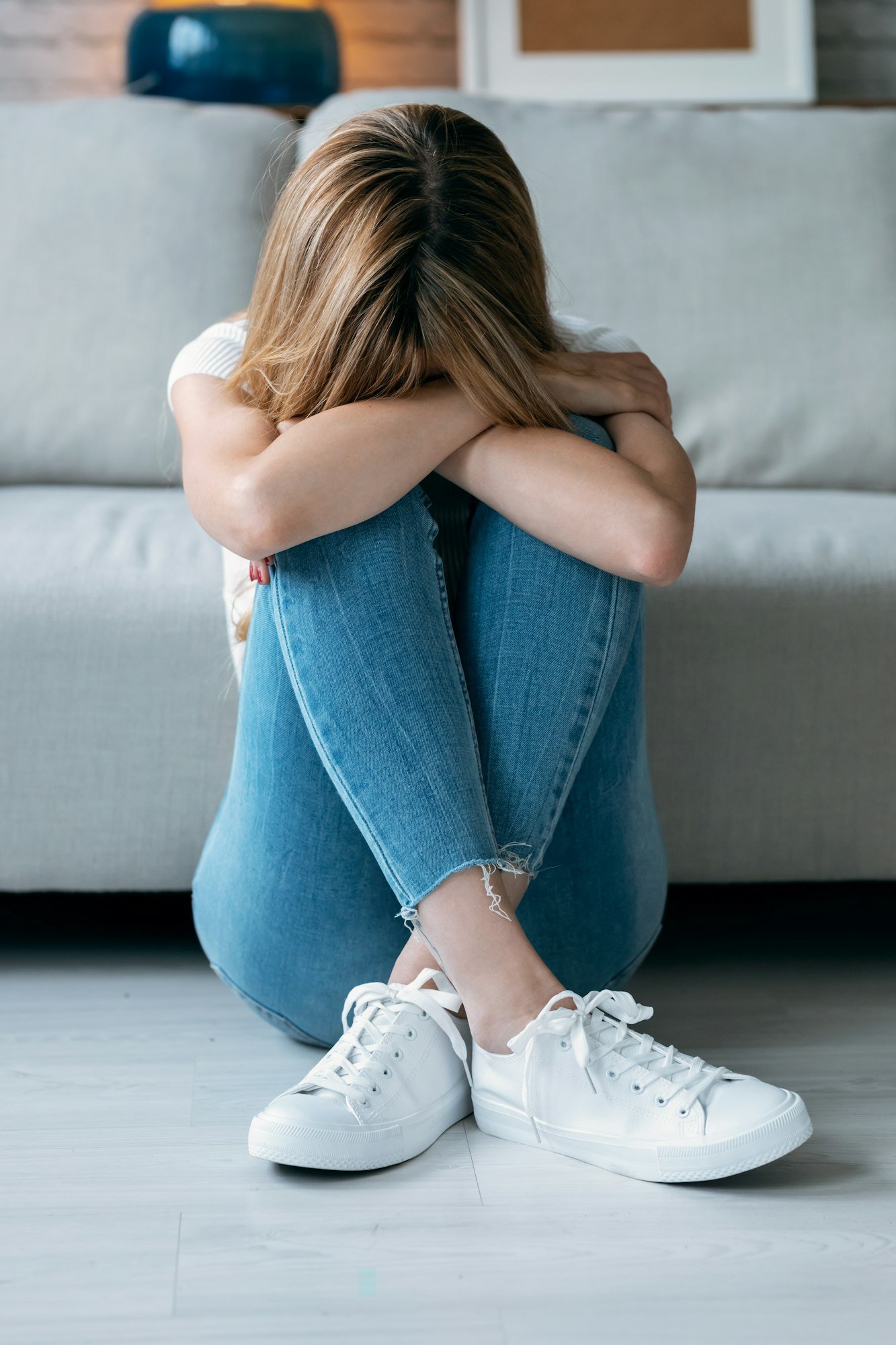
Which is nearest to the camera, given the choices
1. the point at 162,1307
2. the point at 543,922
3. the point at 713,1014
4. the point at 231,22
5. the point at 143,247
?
the point at 162,1307

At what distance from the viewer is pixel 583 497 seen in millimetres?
828

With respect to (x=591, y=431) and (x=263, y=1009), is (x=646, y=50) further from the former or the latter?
(x=263, y=1009)

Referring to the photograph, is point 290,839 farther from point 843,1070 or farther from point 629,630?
point 843,1070

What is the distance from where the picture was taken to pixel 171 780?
43.6 inches

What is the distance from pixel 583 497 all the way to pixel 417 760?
20 cm

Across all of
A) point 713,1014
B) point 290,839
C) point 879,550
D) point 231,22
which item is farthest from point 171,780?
point 231,22

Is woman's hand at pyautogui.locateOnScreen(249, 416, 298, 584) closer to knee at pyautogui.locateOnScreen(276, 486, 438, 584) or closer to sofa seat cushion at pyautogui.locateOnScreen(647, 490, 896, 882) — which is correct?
knee at pyautogui.locateOnScreen(276, 486, 438, 584)

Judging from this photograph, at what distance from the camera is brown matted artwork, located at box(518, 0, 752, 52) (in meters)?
2.38

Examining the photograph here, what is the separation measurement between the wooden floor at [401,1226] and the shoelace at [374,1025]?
0.19 ft

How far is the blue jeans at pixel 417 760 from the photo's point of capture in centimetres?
80

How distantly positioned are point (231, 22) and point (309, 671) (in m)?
1.70

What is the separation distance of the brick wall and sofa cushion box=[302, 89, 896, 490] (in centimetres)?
109

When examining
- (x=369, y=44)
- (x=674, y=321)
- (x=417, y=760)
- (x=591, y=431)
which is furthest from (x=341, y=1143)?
(x=369, y=44)

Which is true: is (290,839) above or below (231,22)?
below
